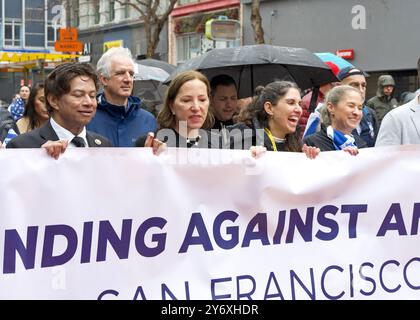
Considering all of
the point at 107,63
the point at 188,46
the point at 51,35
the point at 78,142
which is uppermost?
the point at 51,35

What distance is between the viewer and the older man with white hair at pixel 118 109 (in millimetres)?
5559

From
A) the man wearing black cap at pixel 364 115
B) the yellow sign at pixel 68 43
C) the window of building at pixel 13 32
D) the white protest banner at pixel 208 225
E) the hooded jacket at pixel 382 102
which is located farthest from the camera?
the window of building at pixel 13 32

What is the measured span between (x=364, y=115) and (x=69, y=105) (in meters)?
3.39

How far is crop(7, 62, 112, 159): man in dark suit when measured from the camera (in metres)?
4.36

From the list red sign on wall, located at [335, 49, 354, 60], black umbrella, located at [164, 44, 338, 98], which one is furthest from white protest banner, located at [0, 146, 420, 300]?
red sign on wall, located at [335, 49, 354, 60]

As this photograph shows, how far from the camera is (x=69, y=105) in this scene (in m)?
4.37

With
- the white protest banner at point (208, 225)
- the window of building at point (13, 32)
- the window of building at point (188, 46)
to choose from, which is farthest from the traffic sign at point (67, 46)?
the window of building at point (13, 32)

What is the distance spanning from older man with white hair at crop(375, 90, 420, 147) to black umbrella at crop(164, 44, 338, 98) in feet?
8.11

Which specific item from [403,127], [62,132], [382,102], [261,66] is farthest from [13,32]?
[62,132]

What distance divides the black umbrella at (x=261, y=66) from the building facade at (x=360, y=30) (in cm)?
1478

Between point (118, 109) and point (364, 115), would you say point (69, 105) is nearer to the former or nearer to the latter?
point (118, 109)

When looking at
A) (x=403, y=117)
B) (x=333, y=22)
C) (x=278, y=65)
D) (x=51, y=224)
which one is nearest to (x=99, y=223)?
(x=51, y=224)

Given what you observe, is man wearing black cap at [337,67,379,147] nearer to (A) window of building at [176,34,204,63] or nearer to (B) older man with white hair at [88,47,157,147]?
(B) older man with white hair at [88,47,157,147]

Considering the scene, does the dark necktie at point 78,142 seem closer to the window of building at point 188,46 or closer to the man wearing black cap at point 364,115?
the man wearing black cap at point 364,115
